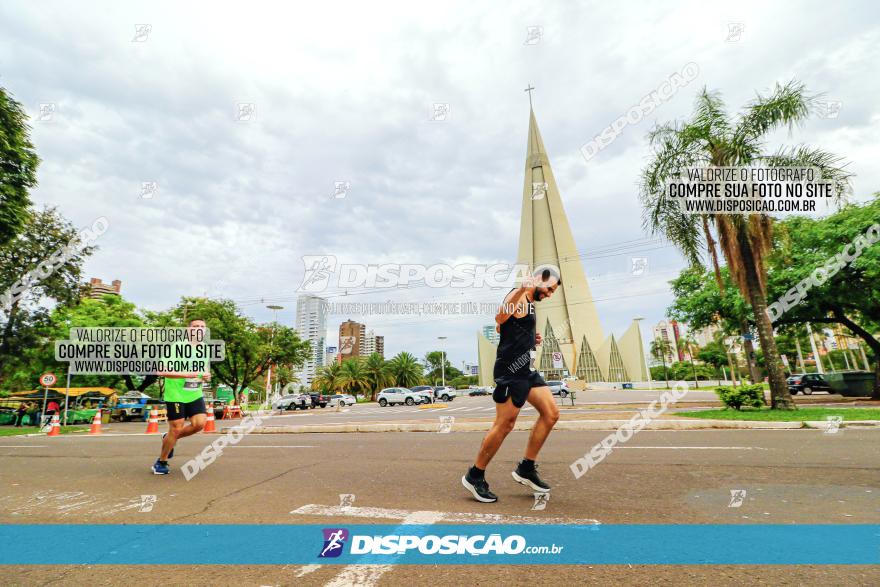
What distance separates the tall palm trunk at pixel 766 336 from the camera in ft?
40.9

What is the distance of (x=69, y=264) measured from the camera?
21.3 metres

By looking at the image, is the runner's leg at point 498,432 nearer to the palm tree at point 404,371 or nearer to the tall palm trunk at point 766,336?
the tall palm trunk at point 766,336

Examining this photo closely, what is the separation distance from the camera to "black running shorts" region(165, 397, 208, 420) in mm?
5543

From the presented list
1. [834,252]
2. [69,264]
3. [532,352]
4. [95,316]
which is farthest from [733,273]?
[95,316]

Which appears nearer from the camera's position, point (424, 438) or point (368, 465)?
point (368, 465)

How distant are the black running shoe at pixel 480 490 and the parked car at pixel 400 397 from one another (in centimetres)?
3474

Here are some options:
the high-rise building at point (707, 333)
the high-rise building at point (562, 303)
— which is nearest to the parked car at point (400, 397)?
the high-rise building at point (707, 333)

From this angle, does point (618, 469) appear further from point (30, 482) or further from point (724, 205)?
point (724, 205)

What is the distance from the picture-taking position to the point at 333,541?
2795mm

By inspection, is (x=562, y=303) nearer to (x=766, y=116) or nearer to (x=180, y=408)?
(x=766, y=116)

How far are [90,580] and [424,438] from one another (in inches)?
266

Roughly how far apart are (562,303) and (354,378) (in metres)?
52.8

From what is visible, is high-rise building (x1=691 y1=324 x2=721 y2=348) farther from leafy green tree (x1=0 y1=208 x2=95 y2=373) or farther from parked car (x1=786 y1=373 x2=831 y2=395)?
leafy green tree (x1=0 y1=208 x2=95 y2=373)

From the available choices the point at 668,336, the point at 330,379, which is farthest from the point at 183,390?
the point at 668,336
